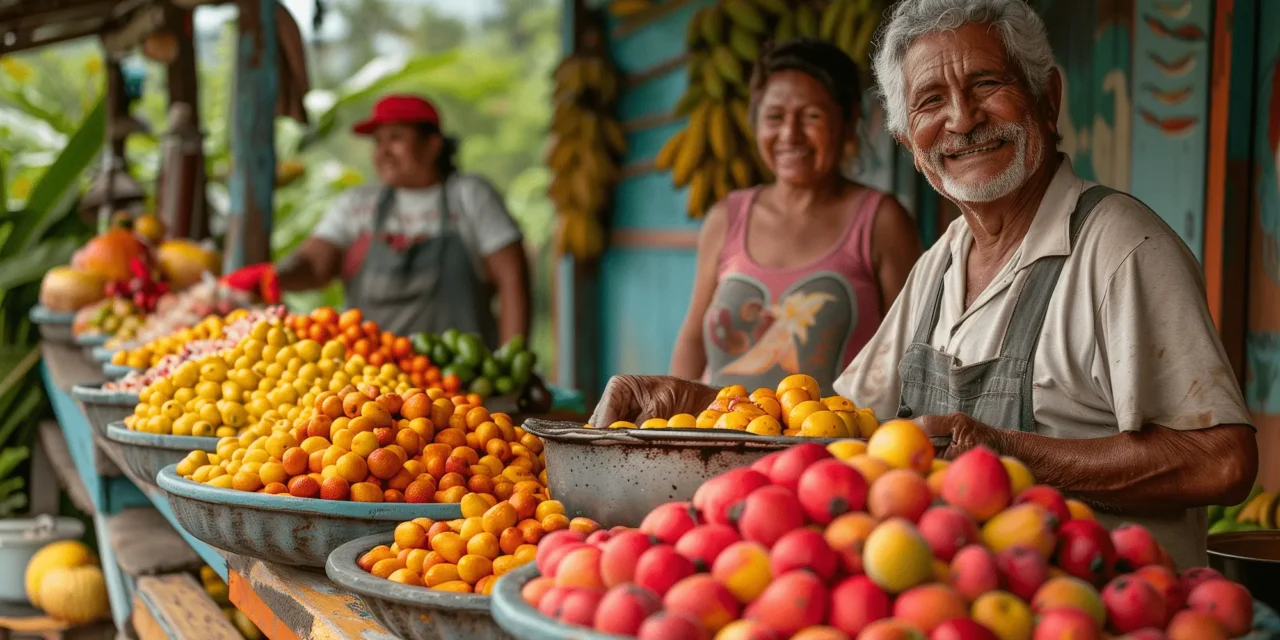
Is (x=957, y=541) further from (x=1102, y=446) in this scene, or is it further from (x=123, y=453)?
(x=123, y=453)

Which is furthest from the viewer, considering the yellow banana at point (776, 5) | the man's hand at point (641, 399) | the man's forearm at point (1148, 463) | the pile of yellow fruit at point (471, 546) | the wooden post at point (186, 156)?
the wooden post at point (186, 156)

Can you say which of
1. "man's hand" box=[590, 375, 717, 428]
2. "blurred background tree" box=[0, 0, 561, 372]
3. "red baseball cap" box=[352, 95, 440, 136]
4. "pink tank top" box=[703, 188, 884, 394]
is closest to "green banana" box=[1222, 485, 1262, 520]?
"pink tank top" box=[703, 188, 884, 394]

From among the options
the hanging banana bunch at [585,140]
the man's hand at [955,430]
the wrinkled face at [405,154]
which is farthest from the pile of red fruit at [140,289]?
the man's hand at [955,430]

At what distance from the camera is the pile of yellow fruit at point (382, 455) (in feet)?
6.35

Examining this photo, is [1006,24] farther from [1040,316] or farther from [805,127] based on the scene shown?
[805,127]

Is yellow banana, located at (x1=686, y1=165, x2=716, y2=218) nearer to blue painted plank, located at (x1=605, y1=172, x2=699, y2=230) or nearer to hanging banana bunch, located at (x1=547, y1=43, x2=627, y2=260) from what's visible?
blue painted plank, located at (x1=605, y1=172, x2=699, y2=230)

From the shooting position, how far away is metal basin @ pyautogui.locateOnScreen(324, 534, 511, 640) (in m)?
1.40

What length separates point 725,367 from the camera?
322 centimetres

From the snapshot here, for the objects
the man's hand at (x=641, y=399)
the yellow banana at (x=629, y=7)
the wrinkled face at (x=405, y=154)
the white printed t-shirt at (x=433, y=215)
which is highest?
the yellow banana at (x=629, y=7)

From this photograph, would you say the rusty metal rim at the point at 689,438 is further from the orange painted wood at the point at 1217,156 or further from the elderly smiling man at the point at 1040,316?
the orange painted wood at the point at 1217,156

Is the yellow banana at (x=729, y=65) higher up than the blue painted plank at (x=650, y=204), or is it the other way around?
the yellow banana at (x=729, y=65)

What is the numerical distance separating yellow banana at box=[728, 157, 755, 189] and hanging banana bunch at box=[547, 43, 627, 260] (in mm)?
1947

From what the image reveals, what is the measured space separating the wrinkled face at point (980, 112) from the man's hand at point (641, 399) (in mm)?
614

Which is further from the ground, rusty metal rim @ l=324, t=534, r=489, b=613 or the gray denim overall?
the gray denim overall
